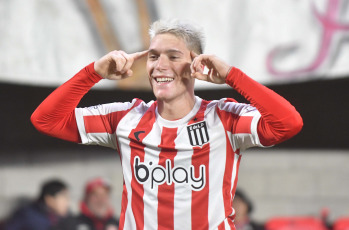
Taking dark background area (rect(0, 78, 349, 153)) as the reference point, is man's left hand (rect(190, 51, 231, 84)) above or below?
above

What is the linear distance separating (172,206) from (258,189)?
4.34 m

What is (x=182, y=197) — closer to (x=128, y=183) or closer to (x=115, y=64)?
(x=128, y=183)

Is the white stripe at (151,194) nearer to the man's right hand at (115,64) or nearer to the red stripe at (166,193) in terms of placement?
the red stripe at (166,193)

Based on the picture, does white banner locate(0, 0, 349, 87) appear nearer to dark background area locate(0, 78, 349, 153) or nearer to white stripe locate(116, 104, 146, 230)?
dark background area locate(0, 78, 349, 153)

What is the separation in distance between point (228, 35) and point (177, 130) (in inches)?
118

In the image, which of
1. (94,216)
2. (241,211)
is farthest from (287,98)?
(94,216)

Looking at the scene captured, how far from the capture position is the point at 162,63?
233 cm

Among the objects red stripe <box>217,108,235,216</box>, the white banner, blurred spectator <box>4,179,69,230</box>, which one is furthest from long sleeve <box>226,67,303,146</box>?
blurred spectator <box>4,179,69,230</box>

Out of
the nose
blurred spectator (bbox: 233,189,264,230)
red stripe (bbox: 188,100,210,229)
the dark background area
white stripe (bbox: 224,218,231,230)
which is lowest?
blurred spectator (bbox: 233,189,264,230)

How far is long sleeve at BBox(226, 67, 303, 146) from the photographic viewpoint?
2164mm

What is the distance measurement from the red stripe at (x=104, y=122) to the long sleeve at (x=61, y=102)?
100 millimetres

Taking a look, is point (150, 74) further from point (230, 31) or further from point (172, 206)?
point (230, 31)

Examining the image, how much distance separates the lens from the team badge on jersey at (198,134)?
235 centimetres

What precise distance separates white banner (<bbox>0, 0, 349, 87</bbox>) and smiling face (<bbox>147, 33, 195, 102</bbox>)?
2.89 metres
